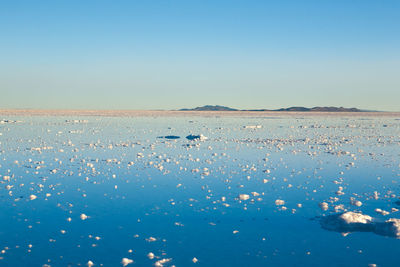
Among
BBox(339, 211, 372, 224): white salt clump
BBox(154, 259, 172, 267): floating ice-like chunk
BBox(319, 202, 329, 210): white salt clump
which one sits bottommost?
BBox(154, 259, 172, 267): floating ice-like chunk

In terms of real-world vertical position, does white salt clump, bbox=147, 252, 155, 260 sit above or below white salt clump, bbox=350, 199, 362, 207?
below

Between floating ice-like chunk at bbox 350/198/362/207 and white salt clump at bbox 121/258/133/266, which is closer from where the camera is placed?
white salt clump at bbox 121/258/133/266

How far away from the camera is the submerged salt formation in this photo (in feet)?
20.7

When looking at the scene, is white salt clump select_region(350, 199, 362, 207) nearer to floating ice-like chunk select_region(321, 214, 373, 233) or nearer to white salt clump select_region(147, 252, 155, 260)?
floating ice-like chunk select_region(321, 214, 373, 233)

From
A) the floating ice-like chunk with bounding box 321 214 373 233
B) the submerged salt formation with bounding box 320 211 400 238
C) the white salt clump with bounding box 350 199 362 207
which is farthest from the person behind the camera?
the white salt clump with bounding box 350 199 362 207

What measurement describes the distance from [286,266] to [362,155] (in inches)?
460

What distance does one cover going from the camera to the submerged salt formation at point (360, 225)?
631 cm

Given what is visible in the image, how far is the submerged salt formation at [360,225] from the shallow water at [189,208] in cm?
20

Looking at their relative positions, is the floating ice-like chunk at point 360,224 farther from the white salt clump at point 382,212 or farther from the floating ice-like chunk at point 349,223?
the white salt clump at point 382,212

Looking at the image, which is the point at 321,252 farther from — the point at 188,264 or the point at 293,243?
the point at 188,264

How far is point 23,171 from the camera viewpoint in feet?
36.7

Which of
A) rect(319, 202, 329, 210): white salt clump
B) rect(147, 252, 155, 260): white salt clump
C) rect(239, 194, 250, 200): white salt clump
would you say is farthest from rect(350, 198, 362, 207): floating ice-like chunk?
rect(147, 252, 155, 260): white salt clump

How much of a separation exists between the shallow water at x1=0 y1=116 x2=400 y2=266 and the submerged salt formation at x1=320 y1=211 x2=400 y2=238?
7.8 inches

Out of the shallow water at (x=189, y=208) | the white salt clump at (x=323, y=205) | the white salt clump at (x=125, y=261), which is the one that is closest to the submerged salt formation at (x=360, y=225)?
the shallow water at (x=189, y=208)
